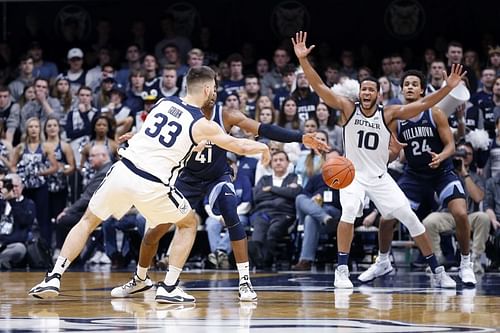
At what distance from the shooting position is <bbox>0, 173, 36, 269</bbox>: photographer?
14.1 m

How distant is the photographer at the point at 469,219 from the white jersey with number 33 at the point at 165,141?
5.49 metres

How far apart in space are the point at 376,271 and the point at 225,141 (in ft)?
12.1

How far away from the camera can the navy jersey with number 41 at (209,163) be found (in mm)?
9391

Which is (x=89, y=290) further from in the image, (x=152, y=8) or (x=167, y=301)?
(x=152, y=8)

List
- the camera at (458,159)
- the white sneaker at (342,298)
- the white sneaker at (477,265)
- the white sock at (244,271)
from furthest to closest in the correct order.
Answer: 1. the camera at (458,159)
2. the white sneaker at (477,265)
3. the white sock at (244,271)
4. the white sneaker at (342,298)

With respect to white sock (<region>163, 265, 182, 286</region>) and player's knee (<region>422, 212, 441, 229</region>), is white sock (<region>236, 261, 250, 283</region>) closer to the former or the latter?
white sock (<region>163, 265, 182, 286</region>)

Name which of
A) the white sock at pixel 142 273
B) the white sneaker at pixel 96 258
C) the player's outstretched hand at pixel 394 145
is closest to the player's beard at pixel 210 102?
the white sock at pixel 142 273

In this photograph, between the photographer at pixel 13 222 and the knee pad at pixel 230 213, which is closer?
the knee pad at pixel 230 213

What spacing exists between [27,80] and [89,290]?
8073 mm

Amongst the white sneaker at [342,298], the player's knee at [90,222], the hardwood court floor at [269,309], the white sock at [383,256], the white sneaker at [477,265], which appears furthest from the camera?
the white sneaker at [477,265]

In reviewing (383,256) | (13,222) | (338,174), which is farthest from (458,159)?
(13,222)

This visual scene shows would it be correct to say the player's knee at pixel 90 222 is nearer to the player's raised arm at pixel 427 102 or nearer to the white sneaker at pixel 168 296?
the white sneaker at pixel 168 296

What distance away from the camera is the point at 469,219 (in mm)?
12984

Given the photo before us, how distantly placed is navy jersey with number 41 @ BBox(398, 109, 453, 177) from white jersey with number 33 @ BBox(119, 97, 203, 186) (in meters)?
3.75
